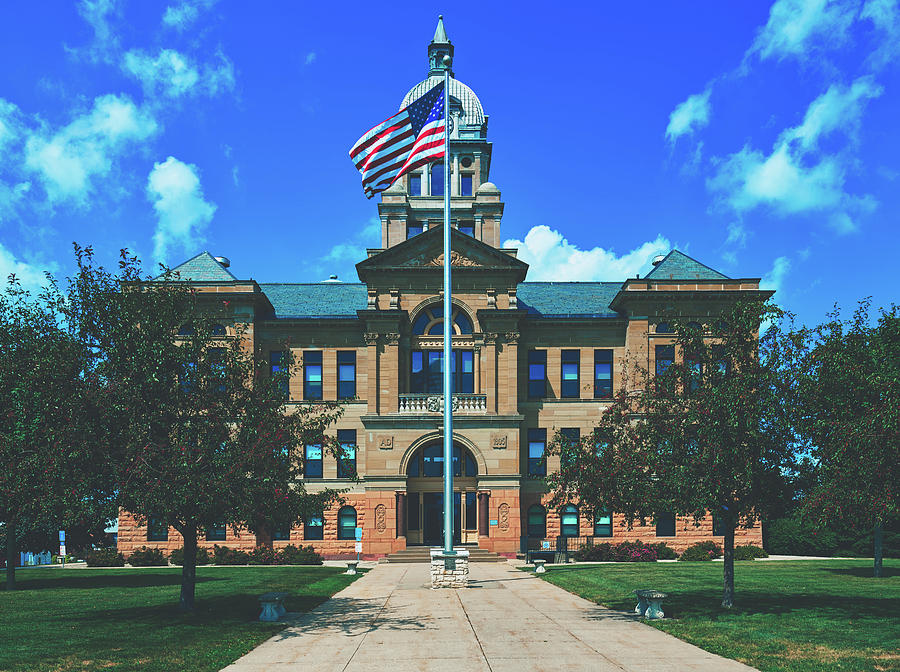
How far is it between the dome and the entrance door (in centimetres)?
3203

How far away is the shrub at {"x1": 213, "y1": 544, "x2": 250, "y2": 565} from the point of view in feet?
151

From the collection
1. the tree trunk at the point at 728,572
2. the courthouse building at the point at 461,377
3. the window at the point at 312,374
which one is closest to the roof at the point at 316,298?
the courthouse building at the point at 461,377

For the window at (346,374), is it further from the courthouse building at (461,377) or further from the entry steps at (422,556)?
the entry steps at (422,556)

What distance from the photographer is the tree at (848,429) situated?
20.1 m

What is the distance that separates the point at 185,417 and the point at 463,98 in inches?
2066

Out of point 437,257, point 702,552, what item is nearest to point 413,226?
point 437,257

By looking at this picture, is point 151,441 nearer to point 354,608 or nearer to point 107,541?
point 354,608

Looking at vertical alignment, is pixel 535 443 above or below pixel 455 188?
below

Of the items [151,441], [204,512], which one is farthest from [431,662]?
[151,441]

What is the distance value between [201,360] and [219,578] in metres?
16.8

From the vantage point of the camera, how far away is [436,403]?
47.9 m

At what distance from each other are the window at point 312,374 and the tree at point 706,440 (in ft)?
96.2

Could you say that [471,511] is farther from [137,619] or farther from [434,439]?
[137,619]

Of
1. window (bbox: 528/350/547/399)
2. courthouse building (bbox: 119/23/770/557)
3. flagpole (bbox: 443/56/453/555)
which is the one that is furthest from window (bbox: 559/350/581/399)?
flagpole (bbox: 443/56/453/555)
